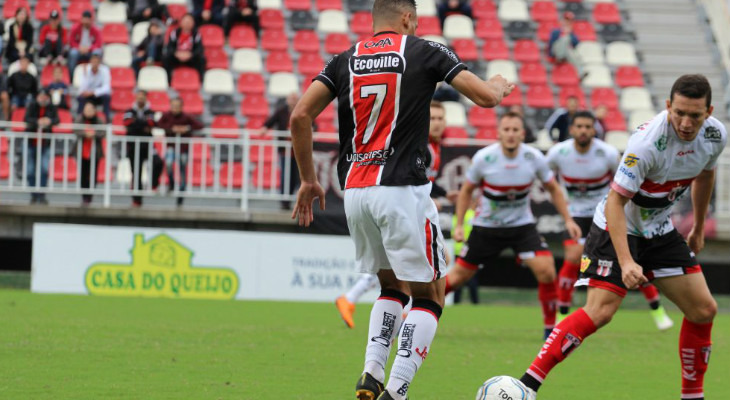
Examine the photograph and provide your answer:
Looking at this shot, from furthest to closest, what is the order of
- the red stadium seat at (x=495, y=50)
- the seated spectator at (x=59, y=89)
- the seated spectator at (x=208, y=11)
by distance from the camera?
the red stadium seat at (x=495, y=50)
the seated spectator at (x=208, y=11)
the seated spectator at (x=59, y=89)

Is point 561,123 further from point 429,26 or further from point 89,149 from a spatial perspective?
point 89,149

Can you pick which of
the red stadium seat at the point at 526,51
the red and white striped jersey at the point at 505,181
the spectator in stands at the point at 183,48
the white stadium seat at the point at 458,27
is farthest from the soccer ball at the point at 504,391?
the red stadium seat at the point at 526,51

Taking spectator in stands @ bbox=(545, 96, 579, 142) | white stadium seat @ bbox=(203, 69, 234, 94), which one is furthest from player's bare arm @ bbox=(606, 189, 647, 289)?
white stadium seat @ bbox=(203, 69, 234, 94)

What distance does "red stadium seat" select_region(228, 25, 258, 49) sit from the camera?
23.1 m

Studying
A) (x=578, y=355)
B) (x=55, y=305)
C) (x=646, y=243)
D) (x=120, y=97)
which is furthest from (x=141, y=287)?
(x=646, y=243)

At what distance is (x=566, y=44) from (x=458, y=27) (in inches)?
88.1

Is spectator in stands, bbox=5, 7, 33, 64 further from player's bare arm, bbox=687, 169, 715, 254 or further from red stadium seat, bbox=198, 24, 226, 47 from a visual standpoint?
player's bare arm, bbox=687, 169, 715, 254

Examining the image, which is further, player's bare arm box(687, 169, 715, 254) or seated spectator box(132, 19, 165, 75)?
seated spectator box(132, 19, 165, 75)

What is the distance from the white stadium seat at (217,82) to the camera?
21750 millimetres

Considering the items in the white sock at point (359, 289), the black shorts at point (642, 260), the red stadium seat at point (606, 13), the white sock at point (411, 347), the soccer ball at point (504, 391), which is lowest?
the white sock at point (359, 289)

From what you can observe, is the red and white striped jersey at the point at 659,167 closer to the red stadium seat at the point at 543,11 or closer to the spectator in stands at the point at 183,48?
the spectator in stands at the point at 183,48

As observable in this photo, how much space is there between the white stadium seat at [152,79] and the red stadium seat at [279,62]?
7.57 feet

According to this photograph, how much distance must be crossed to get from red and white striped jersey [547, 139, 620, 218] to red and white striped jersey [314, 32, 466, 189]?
22.9 feet

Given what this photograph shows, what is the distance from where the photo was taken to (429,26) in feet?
77.6
